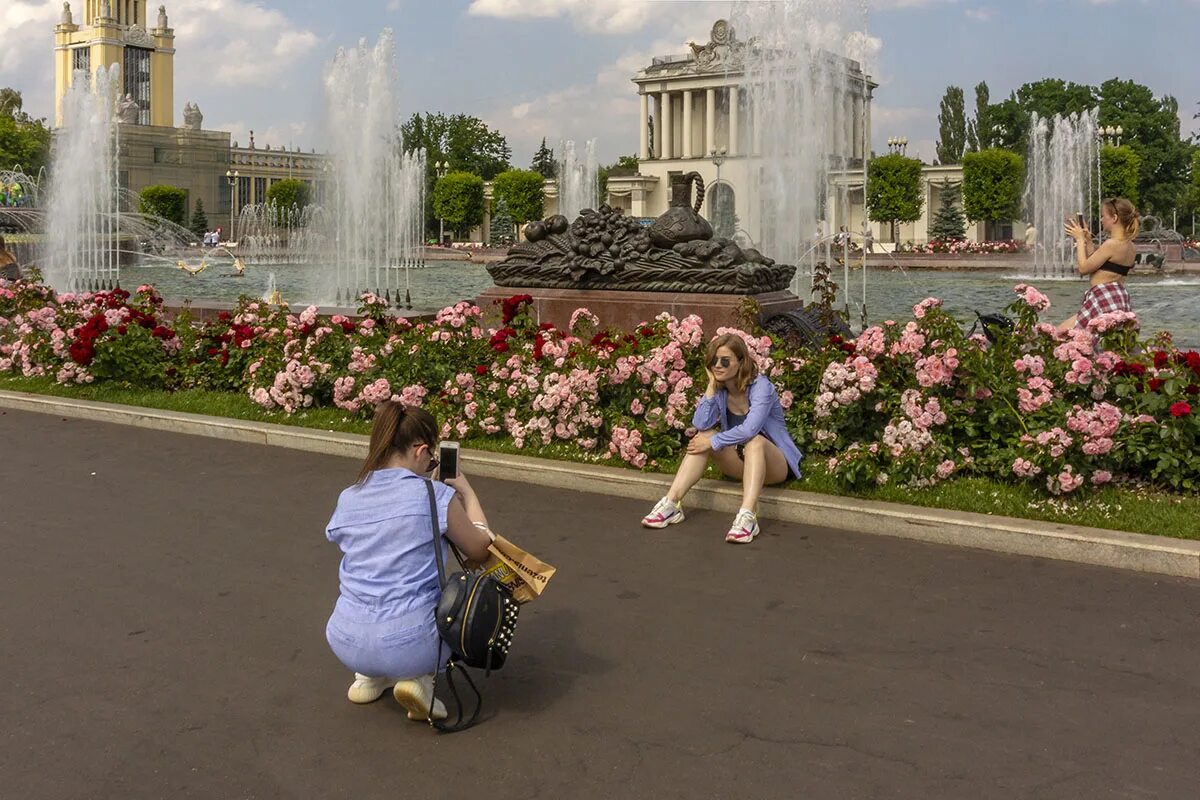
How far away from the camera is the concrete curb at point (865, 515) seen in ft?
20.2

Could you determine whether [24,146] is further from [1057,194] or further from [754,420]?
[754,420]

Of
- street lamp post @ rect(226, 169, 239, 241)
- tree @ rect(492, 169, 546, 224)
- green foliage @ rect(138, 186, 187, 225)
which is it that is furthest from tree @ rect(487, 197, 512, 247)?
street lamp post @ rect(226, 169, 239, 241)

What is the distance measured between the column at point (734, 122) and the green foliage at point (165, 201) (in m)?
36.9

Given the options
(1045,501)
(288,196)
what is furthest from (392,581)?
(288,196)

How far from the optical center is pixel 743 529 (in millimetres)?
6734

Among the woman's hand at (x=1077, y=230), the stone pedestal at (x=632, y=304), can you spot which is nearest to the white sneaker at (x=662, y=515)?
the stone pedestal at (x=632, y=304)

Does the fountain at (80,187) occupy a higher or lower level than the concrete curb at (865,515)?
higher

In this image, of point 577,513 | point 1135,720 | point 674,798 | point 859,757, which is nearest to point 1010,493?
point 577,513

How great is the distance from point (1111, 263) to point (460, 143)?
92.3 metres

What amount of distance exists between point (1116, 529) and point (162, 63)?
423 ft

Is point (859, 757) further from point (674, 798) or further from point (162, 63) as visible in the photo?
point (162, 63)

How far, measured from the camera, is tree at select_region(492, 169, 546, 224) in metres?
79.9

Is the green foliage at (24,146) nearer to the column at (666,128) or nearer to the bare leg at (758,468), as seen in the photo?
the column at (666,128)

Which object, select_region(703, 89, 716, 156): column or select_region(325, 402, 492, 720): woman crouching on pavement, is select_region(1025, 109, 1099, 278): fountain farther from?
select_region(325, 402, 492, 720): woman crouching on pavement
